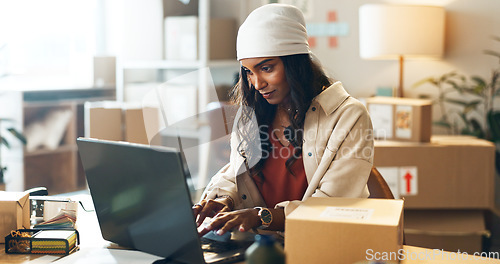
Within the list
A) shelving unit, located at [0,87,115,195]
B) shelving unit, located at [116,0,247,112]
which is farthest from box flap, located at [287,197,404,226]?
shelving unit, located at [0,87,115,195]

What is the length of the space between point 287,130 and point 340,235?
0.71 m

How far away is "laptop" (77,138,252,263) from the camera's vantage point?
1126 mm

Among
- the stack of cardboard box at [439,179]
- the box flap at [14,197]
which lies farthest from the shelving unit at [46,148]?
the box flap at [14,197]

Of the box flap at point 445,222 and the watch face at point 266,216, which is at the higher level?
the watch face at point 266,216

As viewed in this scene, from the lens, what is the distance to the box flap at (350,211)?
1120mm

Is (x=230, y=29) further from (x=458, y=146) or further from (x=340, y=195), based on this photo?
(x=340, y=195)

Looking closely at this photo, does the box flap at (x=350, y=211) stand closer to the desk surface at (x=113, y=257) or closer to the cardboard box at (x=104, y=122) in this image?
the desk surface at (x=113, y=257)

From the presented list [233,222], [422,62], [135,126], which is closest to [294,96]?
[233,222]

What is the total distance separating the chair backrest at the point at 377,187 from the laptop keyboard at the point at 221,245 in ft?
→ 1.49

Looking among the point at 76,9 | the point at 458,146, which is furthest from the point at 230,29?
the point at 458,146

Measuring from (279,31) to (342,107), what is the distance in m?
0.30

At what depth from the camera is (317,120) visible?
1716mm

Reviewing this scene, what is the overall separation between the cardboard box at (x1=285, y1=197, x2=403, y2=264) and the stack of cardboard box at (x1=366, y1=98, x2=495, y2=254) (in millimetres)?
1886

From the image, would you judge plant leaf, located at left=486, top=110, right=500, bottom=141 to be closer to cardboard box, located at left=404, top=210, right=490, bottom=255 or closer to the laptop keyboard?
cardboard box, located at left=404, top=210, right=490, bottom=255
